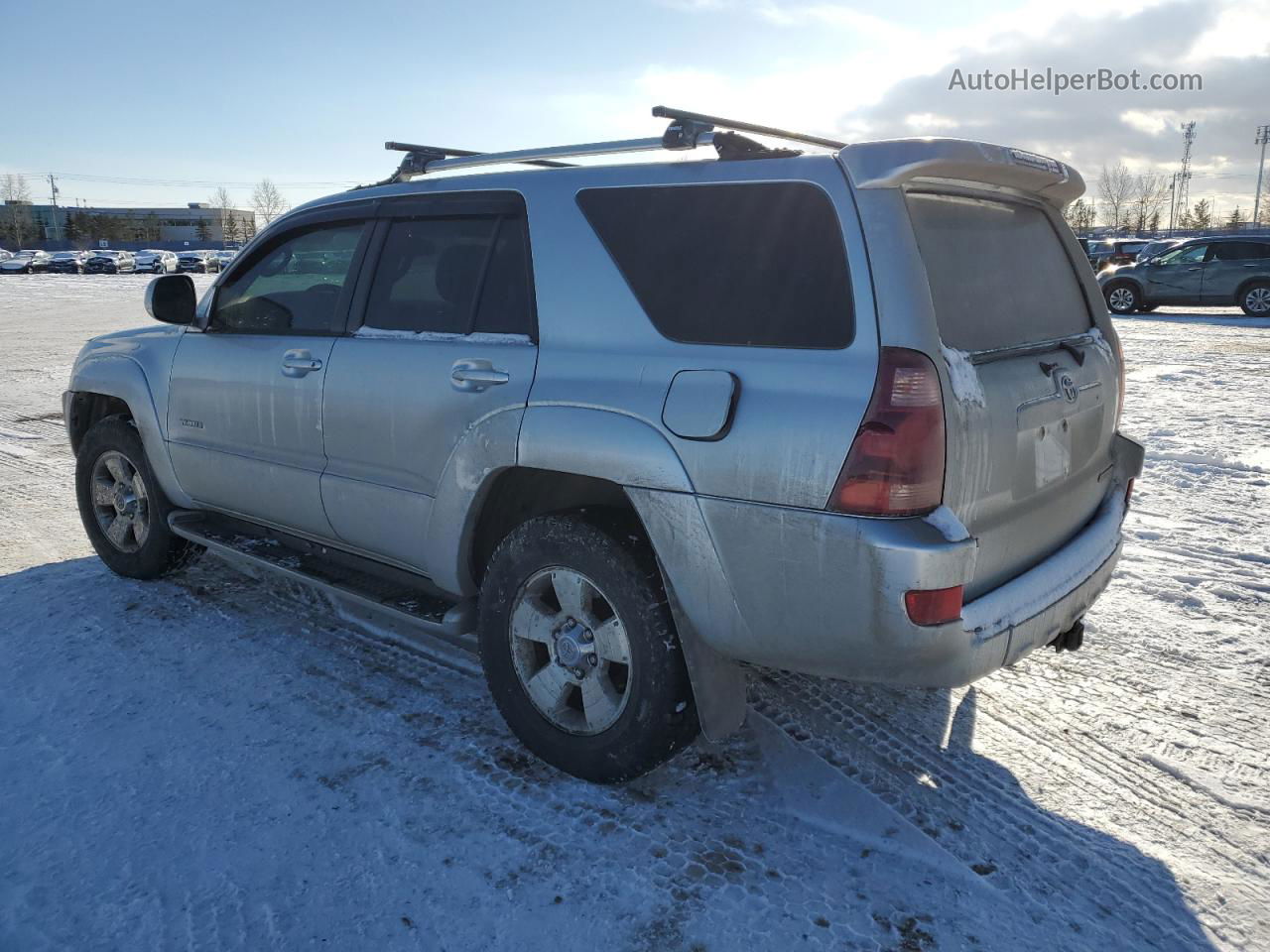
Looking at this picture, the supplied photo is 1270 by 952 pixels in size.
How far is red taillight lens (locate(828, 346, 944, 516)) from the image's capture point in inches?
95.2

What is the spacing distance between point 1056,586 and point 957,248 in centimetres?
104

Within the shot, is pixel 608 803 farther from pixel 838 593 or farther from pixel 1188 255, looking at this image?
pixel 1188 255

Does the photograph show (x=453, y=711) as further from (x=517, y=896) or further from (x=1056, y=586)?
(x=1056, y=586)

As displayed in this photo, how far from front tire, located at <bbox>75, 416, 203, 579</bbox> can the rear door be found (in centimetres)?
380

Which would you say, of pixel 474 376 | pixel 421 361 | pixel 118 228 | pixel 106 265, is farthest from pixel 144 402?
pixel 118 228

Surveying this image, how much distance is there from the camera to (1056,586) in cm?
288

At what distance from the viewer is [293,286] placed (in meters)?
4.12

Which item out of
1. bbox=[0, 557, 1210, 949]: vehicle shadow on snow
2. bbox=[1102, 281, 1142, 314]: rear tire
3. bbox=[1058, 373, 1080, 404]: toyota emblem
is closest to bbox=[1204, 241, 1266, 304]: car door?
bbox=[1102, 281, 1142, 314]: rear tire

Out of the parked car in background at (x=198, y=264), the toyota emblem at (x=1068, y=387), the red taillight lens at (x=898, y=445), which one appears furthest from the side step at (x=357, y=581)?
the parked car in background at (x=198, y=264)

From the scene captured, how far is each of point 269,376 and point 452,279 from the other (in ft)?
3.37

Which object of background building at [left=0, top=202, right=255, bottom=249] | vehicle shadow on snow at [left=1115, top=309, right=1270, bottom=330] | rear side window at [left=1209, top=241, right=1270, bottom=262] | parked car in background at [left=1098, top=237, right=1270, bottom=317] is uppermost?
background building at [left=0, top=202, right=255, bottom=249]

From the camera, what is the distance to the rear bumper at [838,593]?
2.43 meters

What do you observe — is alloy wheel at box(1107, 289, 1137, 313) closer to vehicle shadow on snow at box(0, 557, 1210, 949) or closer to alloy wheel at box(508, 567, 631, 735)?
vehicle shadow on snow at box(0, 557, 1210, 949)

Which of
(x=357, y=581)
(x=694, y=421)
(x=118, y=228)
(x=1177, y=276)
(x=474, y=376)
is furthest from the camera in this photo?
(x=118, y=228)
